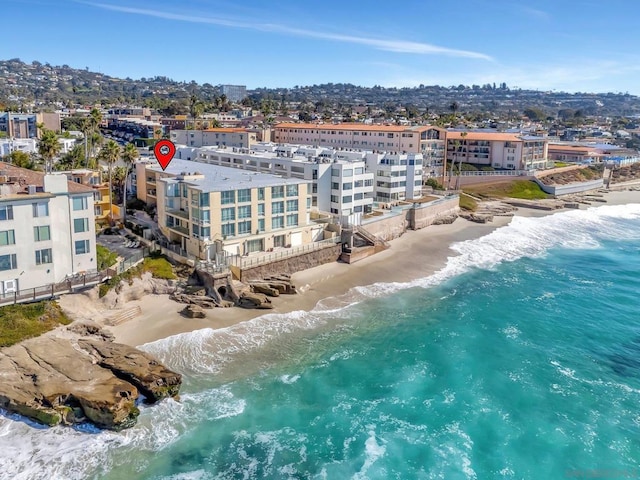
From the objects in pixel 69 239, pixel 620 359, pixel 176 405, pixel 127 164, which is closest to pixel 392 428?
pixel 176 405

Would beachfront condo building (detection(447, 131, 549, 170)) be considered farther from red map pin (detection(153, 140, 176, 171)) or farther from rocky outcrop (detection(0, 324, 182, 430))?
rocky outcrop (detection(0, 324, 182, 430))

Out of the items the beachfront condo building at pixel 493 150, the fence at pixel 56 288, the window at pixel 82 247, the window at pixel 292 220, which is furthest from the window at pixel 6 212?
the beachfront condo building at pixel 493 150

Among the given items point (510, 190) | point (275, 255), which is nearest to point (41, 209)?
point (275, 255)

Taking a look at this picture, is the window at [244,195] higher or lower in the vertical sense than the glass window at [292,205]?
higher

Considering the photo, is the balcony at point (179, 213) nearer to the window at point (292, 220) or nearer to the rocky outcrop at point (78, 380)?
the window at point (292, 220)

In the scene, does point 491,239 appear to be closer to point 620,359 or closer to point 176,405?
point 620,359

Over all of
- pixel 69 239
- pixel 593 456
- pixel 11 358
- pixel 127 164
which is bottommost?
pixel 593 456
